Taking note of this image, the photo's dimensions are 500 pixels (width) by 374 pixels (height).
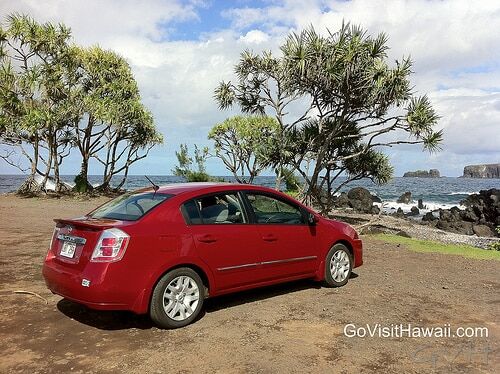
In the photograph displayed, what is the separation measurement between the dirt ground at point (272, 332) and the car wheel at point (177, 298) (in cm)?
13

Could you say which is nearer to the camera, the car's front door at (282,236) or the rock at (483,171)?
the car's front door at (282,236)

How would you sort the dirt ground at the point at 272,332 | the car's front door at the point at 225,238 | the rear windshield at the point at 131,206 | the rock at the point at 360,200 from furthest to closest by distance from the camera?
the rock at the point at 360,200 → the car's front door at the point at 225,238 → the rear windshield at the point at 131,206 → the dirt ground at the point at 272,332

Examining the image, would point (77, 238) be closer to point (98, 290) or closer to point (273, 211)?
point (98, 290)

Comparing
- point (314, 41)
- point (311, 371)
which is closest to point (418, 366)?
point (311, 371)

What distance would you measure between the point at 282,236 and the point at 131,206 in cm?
190

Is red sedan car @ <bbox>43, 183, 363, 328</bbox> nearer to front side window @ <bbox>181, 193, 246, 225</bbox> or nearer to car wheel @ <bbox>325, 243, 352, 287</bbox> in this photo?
front side window @ <bbox>181, 193, 246, 225</bbox>

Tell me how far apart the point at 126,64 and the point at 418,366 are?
26.7m

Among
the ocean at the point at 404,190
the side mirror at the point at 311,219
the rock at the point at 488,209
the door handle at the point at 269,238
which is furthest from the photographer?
the ocean at the point at 404,190

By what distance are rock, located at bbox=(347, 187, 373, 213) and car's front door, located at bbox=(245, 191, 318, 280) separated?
2874 centimetres

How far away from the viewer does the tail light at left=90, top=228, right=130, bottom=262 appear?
4.38 meters

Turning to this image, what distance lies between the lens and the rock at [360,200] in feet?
114

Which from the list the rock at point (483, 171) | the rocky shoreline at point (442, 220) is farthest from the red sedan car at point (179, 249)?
the rock at point (483, 171)

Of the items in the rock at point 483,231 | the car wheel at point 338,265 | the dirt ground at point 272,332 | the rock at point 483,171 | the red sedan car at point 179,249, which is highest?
the rock at point 483,171

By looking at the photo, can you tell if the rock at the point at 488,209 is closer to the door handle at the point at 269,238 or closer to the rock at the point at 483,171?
the door handle at the point at 269,238
